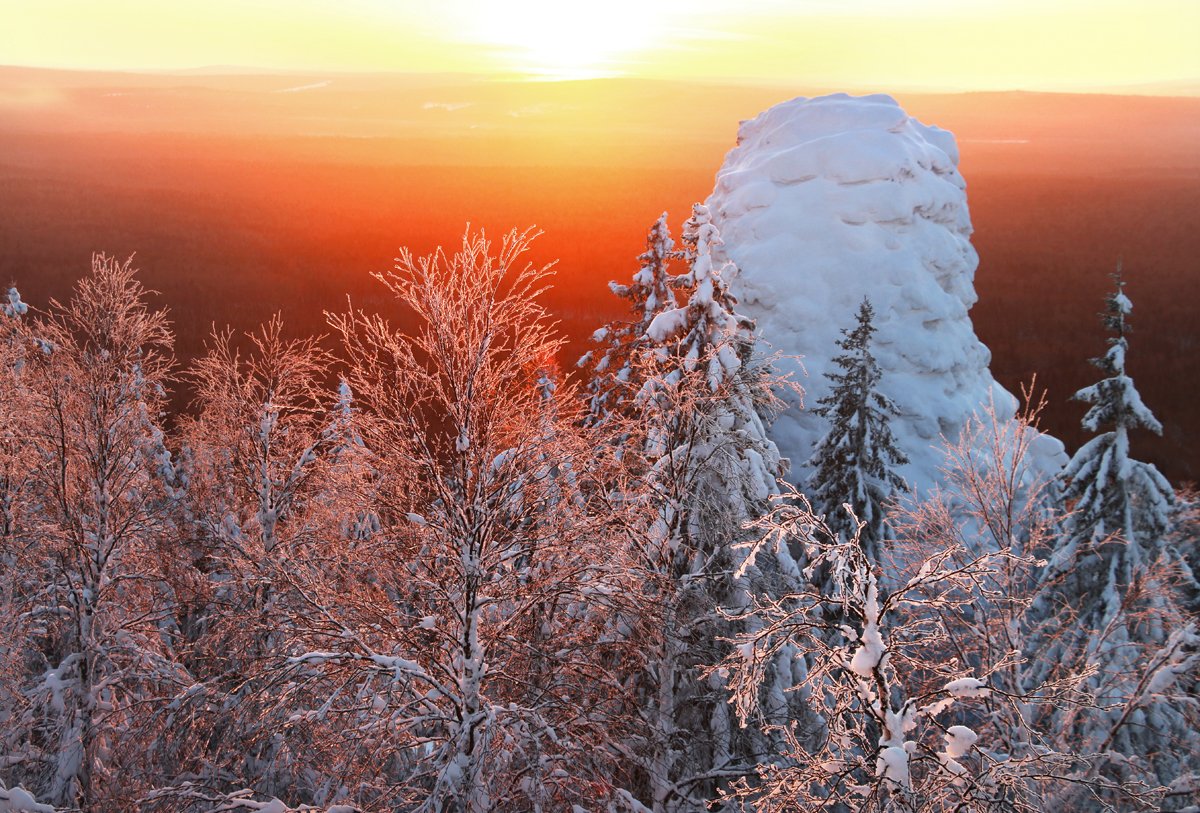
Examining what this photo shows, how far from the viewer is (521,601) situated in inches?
377

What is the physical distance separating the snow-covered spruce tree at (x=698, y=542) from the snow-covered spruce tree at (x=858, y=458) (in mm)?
6408

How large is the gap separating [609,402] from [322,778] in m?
10.9

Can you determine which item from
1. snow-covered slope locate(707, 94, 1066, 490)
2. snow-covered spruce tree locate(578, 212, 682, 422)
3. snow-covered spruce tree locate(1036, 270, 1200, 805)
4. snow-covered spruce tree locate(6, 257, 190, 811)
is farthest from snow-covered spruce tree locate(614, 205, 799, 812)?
snow-covered slope locate(707, 94, 1066, 490)

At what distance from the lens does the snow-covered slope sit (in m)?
24.9

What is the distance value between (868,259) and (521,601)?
68.2 feet

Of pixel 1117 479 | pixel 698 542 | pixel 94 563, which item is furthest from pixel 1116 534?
pixel 94 563

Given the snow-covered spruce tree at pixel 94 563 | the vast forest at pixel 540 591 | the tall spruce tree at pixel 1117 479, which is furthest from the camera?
the tall spruce tree at pixel 1117 479

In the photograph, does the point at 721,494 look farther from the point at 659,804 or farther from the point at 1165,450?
the point at 1165,450

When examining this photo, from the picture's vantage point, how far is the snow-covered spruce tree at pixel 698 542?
10.6 m

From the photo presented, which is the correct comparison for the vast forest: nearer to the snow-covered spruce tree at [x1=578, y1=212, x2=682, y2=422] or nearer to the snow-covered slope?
the snow-covered spruce tree at [x1=578, y1=212, x2=682, y2=422]

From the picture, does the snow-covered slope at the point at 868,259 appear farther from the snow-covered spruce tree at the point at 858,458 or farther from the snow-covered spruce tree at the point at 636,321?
the snow-covered spruce tree at the point at 636,321

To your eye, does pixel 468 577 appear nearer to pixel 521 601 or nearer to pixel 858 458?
pixel 521 601

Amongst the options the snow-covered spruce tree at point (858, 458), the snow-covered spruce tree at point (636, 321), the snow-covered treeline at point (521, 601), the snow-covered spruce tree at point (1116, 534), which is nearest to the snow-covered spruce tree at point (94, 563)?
the snow-covered treeline at point (521, 601)

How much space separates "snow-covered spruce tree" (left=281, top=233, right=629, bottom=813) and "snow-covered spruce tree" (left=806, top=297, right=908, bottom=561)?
10056mm
